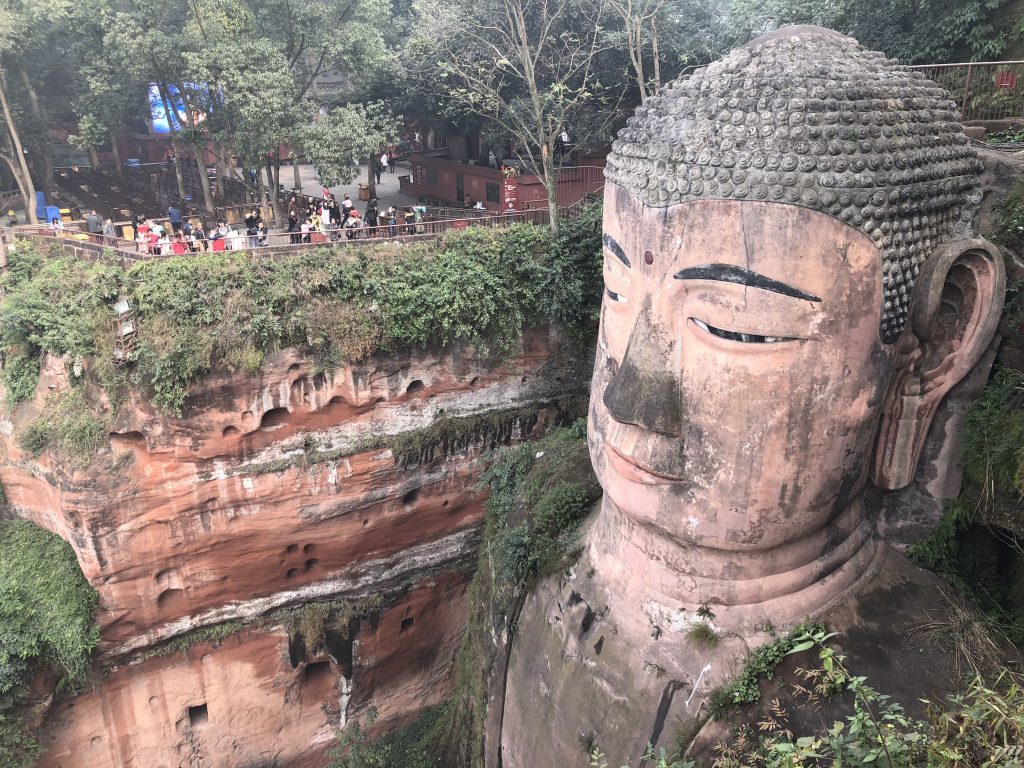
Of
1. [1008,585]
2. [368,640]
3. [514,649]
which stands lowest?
[368,640]

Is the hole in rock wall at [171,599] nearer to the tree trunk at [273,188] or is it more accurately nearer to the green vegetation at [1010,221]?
the tree trunk at [273,188]

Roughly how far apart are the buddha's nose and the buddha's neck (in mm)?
868

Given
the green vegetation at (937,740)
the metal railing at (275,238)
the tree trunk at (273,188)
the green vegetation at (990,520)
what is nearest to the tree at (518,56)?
the metal railing at (275,238)

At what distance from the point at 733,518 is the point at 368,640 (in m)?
9.15

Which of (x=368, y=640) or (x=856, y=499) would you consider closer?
(x=856, y=499)

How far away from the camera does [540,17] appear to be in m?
17.1

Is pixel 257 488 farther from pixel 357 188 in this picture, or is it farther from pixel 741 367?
pixel 357 188

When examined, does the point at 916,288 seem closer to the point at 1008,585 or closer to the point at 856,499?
the point at 856,499

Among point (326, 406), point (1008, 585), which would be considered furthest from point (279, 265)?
point (1008, 585)

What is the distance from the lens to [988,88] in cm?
830

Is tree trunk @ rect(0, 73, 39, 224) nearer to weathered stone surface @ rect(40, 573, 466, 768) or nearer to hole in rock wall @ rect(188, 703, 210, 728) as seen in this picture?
weathered stone surface @ rect(40, 573, 466, 768)

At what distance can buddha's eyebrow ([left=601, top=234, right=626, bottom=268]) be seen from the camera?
198 inches

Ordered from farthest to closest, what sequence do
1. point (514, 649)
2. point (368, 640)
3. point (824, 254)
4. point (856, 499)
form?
point (368, 640)
point (514, 649)
point (856, 499)
point (824, 254)

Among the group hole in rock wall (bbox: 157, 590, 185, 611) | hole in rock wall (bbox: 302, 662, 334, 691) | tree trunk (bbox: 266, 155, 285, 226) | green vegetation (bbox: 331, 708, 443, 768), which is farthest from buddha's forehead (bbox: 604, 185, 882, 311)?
tree trunk (bbox: 266, 155, 285, 226)
